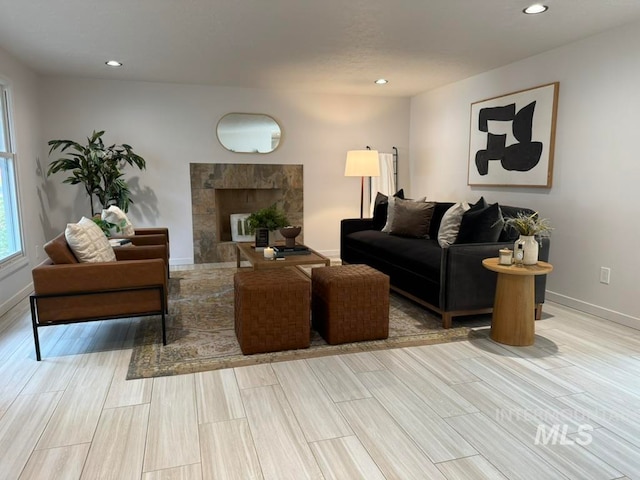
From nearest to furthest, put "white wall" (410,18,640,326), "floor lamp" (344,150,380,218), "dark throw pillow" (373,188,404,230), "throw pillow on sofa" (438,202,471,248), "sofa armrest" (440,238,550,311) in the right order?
"sofa armrest" (440,238,550,311), "white wall" (410,18,640,326), "throw pillow on sofa" (438,202,471,248), "dark throw pillow" (373,188,404,230), "floor lamp" (344,150,380,218)

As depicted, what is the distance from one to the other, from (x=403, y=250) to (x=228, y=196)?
122 inches

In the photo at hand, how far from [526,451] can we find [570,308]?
244 centimetres

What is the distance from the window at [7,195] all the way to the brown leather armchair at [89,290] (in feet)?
5.30

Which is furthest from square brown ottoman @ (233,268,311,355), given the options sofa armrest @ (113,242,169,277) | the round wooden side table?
the round wooden side table

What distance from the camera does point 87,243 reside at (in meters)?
2.92

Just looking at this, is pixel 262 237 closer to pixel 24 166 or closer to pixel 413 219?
pixel 413 219

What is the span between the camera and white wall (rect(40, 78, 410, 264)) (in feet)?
17.1

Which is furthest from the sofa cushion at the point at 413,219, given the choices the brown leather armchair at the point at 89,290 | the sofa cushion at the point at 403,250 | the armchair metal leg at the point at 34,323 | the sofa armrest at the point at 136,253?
the armchair metal leg at the point at 34,323

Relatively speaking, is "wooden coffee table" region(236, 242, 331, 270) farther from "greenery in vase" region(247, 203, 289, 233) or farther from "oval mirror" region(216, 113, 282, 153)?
"oval mirror" region(216, 113, 282, 153)

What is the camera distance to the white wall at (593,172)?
3289 millimetres

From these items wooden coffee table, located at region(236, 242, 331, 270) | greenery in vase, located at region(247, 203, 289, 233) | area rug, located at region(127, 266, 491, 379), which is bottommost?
area rug, located at region(127, 266, 491, 379)

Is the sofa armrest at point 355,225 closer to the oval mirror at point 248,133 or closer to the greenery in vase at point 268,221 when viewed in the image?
the greenery in vase at point 268,221

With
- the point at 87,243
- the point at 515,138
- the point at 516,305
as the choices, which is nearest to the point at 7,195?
the point at 87,243

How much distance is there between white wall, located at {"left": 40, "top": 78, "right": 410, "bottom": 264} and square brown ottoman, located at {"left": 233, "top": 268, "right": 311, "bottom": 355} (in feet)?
10.7
